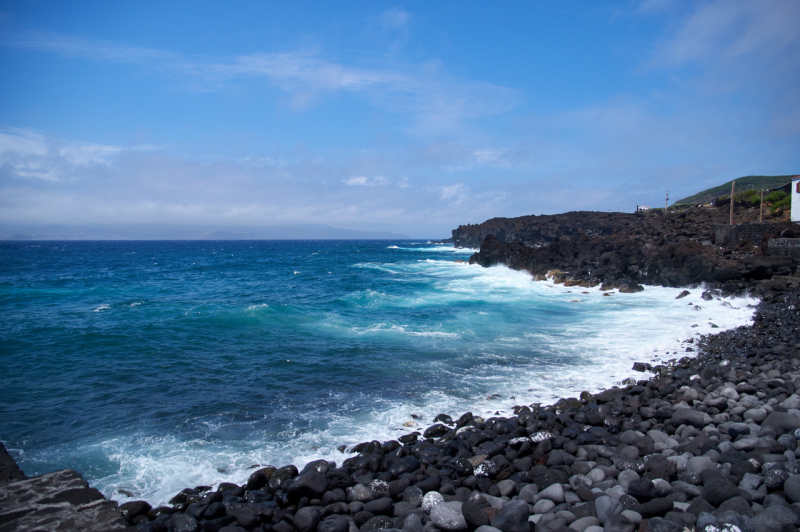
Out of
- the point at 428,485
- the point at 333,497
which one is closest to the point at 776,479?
the point at 428,485

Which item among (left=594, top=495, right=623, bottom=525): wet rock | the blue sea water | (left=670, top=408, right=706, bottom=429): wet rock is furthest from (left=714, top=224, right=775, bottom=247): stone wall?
(left=594, top=495, right=623, bottom=525): wet rock

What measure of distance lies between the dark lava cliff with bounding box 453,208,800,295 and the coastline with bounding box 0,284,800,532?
1558cm

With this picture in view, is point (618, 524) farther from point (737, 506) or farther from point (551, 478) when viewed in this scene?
point (551, 478)

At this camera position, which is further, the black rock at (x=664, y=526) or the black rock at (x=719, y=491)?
the black rock at (x=719, y=491)

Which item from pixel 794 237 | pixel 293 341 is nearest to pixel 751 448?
pixel 293 341

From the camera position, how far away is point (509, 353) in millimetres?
12523

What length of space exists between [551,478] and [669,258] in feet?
80.8

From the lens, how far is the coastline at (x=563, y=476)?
12.9 feet

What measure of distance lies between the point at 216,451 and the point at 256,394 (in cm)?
260

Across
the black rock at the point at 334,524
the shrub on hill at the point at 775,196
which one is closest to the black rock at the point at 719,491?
the black rock at the point at 334,524

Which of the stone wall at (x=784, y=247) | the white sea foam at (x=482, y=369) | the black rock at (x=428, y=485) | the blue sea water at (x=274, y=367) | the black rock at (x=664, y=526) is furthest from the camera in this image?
the stone wall at (x=784, y=247)

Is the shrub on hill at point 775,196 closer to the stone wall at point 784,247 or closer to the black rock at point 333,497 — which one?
the stone wall at point 784,247

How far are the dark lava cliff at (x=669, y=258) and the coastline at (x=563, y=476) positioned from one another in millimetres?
15581

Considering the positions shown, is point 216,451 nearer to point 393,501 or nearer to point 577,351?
point 393,501
